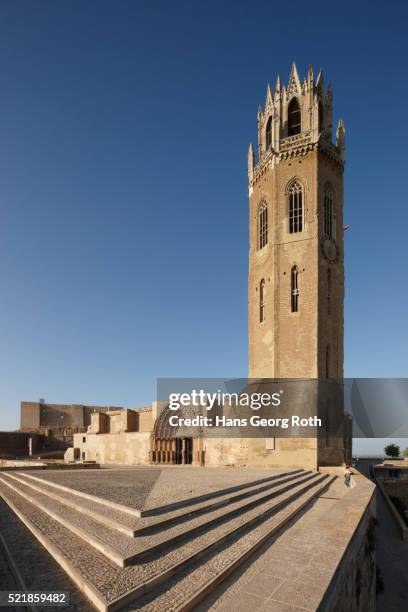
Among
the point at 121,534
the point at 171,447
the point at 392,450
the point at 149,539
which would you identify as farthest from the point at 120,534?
the point at 392,450

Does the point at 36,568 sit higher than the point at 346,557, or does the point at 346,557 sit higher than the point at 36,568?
the point at 36,568

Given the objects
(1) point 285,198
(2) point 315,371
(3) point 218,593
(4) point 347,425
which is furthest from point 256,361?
(3) point 218,593

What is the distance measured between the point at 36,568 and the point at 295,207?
22134 mm

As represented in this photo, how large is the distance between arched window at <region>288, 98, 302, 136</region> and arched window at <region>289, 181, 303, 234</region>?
4475mm

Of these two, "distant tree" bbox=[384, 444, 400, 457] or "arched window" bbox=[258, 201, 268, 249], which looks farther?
"distant tree" bbox=[384, 444, 400, 457]

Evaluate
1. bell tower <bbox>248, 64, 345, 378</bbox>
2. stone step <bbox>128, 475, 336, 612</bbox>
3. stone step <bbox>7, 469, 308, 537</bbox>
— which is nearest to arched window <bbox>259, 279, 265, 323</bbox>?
bell tower <bbox>248, 64, 345, 378</bbox>

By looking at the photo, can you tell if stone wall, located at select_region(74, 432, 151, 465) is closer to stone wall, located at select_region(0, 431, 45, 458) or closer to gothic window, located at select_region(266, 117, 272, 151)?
stone wall, located at select_region(0, 431, 45, 458)

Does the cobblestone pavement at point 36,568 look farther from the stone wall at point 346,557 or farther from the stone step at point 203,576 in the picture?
the stone wall at point 346,557

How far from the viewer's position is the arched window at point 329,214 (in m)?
23.3

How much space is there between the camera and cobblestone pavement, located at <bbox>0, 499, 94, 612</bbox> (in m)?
4.07

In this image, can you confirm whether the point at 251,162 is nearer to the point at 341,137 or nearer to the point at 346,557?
the point at 341,137

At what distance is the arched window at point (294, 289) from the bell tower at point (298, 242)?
60 millimetres

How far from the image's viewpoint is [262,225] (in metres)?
24.8

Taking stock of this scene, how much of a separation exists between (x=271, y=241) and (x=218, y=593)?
20517mm
